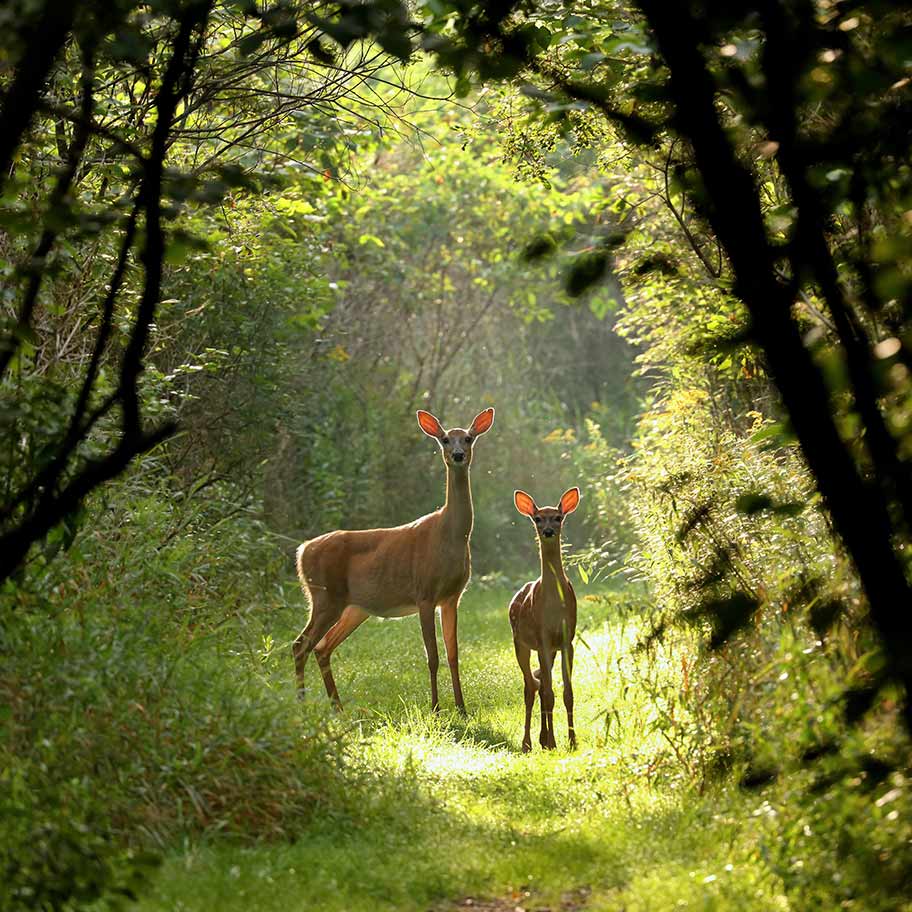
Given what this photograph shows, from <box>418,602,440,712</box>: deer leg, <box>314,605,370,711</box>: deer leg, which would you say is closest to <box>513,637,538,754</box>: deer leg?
<box>418,602,440,712</box>: deer leg

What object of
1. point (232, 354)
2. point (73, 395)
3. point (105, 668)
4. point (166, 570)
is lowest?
point (105, 668)

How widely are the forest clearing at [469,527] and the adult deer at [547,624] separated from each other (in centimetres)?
3

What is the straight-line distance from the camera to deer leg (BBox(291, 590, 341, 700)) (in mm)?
10453

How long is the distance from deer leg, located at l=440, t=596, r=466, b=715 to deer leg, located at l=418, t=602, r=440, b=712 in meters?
0.08

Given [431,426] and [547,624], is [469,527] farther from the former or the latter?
[547,624]

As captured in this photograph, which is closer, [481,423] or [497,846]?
[497,846]

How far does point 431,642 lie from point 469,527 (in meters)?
0.90

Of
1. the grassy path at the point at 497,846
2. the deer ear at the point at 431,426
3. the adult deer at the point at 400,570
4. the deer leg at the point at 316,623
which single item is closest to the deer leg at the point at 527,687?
the grassy path at the point at 497,846

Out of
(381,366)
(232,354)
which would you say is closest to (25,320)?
(232,354)

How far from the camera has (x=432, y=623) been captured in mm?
10312

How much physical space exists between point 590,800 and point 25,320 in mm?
3659

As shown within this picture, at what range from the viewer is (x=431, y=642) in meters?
10.2

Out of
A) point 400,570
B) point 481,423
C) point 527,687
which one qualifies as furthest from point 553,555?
point 481,423

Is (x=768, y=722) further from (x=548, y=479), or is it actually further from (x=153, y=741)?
(x=548, y=479)
